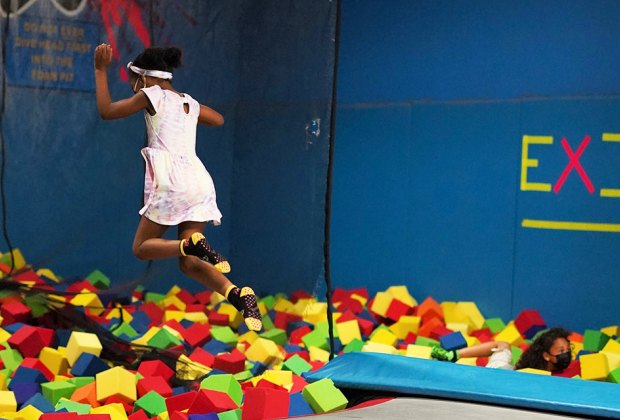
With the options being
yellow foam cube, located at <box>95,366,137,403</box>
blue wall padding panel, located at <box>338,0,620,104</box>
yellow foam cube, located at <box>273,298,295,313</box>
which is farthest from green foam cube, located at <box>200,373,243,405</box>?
blue wall padding panel, located at <box>338,0,620,104</box>

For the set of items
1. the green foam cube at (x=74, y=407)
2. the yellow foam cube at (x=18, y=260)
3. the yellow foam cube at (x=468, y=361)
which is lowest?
the yellow foam cube at (x=468, y=361)

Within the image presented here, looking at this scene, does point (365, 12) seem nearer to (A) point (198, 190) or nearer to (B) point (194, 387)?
(B) point (194, 387)

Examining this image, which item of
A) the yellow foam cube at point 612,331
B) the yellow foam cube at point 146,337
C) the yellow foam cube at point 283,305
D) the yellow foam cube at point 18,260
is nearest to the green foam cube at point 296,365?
the yellow foam cube at point 283,305

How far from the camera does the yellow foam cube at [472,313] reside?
271 inches

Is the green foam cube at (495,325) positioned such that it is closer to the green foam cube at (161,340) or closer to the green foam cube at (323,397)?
the green foam cube at (161,340)

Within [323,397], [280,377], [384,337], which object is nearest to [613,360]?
[384,337]

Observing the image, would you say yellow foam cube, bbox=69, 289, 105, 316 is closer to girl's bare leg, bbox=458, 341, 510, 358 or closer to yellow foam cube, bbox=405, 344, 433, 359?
yellow foam cube, bbox=405, 344, 433, 359

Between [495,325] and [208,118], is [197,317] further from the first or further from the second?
[208,118]

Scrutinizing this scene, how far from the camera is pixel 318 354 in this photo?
5.77 m

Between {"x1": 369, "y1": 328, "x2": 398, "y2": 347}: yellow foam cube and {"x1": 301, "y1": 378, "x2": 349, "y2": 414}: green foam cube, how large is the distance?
6.25 feet

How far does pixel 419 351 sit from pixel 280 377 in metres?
1.17

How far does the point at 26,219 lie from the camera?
5.33 meters

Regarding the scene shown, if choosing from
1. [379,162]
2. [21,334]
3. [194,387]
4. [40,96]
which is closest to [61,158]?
[40,96]

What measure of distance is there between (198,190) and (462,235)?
3.76 meters
